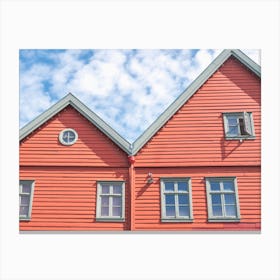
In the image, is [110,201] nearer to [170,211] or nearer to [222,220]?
[170,211]

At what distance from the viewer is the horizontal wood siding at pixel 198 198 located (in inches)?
295

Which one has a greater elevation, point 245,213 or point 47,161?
point 47,161

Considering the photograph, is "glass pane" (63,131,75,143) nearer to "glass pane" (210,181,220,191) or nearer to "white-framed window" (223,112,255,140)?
"glass pane" (210,181,220,191)

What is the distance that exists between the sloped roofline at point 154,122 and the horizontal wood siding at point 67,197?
2.19 ft

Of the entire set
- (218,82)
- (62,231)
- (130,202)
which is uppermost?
(218,82)

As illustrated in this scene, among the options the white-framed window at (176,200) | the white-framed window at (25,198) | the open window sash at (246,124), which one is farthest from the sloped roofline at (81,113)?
the open window sash at (246,124)

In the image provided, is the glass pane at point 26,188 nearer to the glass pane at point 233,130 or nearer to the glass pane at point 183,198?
the glass pane at point 183,198

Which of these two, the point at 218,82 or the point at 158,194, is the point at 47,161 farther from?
the point at 218,82

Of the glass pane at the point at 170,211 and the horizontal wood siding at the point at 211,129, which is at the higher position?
the horizontal wood siding at the point at 211,129

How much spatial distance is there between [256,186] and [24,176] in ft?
16.2

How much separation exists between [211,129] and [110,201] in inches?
107
